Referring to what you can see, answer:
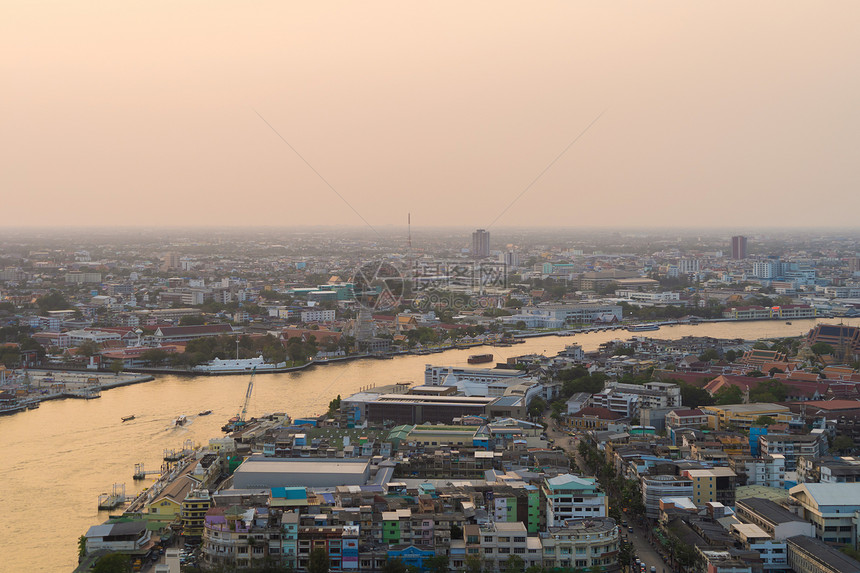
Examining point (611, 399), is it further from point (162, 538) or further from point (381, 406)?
point (162, 538)

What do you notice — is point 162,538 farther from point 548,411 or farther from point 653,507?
point 548,411

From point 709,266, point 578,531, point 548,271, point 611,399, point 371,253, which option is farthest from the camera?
point 371,253

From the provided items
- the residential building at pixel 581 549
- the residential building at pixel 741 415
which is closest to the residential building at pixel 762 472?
the residential building at pixel 741 415

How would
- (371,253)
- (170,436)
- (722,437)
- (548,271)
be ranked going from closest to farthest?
(722,437) < (170,436) < (548,271) < (371,253)

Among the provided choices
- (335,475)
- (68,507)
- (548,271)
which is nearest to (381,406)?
(335,475)

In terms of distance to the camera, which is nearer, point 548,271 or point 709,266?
point 548,271

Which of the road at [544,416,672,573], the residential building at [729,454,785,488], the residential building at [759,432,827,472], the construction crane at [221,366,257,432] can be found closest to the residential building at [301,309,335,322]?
the construction crane at [221,366,257,432]

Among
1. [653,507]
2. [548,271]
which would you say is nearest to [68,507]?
[653,507]

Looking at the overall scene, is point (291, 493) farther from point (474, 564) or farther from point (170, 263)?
point (170, 263)
